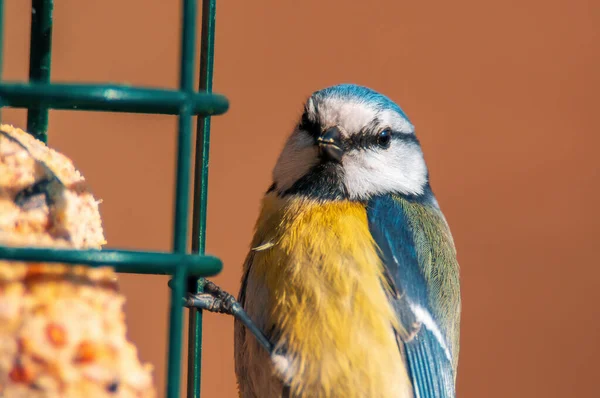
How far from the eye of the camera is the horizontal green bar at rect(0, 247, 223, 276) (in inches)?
56.4

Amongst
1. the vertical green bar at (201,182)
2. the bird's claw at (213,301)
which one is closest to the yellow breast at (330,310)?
the bird's claw at (213,301)

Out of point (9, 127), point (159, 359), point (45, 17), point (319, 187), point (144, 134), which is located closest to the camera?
point (9, 127)

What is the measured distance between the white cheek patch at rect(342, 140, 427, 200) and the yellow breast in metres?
0.17

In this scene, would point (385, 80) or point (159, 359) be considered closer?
point (159, 359)

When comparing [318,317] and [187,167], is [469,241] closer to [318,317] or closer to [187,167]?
[318,317]

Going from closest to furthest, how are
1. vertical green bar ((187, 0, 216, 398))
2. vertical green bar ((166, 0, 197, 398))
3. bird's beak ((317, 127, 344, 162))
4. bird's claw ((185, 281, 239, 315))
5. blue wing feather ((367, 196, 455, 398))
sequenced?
vertical green bar ((166, 0, 197, 398)), vertical green bar ((187, 0, 216, 398)), bird's claw ((185, 281, 239, 315)), blue wing feather ((367, 196, 455, 398)), bird's beak ((317, 127, 344, 162))

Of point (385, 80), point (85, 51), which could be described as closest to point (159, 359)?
point (85, 51)

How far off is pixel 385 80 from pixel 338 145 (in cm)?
245

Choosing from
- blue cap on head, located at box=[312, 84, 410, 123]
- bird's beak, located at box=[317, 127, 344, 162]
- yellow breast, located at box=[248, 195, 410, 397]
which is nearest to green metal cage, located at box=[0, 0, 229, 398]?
yellow breast, located at box=[248, 195, 410, 397]

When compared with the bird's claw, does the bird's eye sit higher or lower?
higher

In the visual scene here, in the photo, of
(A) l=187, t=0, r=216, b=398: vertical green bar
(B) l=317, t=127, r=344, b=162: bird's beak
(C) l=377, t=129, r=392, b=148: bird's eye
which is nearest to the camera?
(A) l=187, t=0, r=216, b=398: vertical green bar

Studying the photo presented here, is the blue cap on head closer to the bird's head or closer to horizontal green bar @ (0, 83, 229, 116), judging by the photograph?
the bird's head

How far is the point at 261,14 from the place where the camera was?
5074 millimetres

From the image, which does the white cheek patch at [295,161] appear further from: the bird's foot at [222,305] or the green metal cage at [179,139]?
the green metal cage at [179,139]
